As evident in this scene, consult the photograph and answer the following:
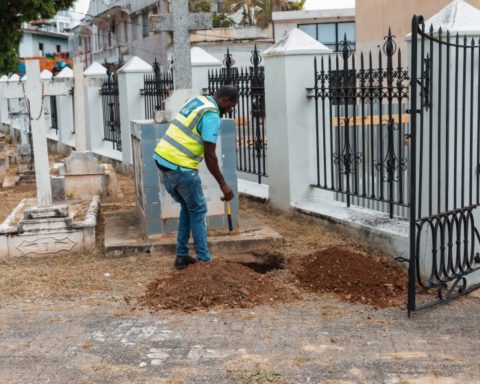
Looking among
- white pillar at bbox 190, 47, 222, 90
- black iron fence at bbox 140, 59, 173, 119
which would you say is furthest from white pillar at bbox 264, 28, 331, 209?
black iron fence at bbox 140, 59, 173, 119

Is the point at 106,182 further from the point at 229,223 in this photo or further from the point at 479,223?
the point at 479,223

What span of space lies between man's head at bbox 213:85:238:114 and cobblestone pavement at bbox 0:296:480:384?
1.81m

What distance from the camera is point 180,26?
779 centimetres

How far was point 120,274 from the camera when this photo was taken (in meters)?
6.73

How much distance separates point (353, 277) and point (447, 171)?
117 centimetres

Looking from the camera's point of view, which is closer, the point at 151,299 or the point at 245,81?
the point at 151,299

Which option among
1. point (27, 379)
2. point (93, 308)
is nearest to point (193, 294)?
point (93, 308)

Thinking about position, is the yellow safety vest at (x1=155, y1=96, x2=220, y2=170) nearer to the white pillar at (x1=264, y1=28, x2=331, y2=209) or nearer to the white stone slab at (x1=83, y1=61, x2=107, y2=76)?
the white pillar at (x1=264, y1=28, x2=331, y2=209)

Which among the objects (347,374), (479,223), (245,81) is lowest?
(347,374)

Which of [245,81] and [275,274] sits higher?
[245,81]

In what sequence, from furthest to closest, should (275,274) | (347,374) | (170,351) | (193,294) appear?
(275,274), (193,294), (170,351), (347,374)

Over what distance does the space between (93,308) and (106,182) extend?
5025 millimetres

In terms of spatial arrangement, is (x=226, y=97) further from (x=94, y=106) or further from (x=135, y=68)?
(x=94, y=106)

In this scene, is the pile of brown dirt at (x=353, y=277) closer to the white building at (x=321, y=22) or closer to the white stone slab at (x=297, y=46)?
the white stone slab at (x=297, y=46)
